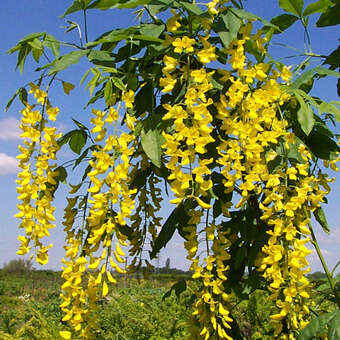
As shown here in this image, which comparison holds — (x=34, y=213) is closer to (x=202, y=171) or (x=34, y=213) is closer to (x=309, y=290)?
(x=202, y=171)

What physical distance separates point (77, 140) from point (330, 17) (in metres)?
0.98

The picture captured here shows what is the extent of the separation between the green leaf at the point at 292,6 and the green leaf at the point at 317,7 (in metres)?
0.02

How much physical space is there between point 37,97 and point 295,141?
0.83 m

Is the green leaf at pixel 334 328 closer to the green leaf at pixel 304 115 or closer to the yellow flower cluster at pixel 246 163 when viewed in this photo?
the yellow flower cluster at pixel 246 163

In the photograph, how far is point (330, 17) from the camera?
4.86ft

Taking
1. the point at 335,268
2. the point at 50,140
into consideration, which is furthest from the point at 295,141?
the point at 50,140

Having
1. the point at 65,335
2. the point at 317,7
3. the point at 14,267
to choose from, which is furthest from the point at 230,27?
the point at 14,267

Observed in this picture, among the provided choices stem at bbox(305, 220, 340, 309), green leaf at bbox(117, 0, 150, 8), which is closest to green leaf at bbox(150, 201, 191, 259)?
stem at bbox(305, 220, 340, 309)

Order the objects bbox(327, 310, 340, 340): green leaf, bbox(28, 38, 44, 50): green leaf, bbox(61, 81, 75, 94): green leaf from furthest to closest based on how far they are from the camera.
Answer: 1. bbox(61, 81, 75, 94): green leaf
2. bbox(28, 38, 44, 50): green leaf
3. bbox(327, 310, 340, 340): green leaf

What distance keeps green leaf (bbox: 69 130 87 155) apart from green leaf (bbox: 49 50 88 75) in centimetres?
30

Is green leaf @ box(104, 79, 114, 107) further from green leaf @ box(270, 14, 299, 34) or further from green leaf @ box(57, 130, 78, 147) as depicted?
green leaf @ box(270, 14, 299, 34)

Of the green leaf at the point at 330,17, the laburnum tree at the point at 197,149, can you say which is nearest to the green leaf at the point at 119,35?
the laburnum tree at the point at 197,149

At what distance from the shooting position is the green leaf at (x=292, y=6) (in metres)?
1.50

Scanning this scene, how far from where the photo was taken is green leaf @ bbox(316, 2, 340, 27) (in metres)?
1.46
